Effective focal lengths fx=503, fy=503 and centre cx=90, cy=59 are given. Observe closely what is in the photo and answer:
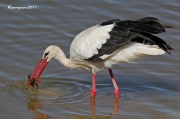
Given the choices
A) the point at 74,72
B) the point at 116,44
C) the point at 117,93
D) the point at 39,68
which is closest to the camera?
the point at 116,44

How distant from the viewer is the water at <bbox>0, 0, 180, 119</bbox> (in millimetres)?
8766

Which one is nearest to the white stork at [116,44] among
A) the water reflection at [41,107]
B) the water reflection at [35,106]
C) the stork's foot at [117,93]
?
the stork's foot at [117,93]

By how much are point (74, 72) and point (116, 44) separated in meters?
1.87

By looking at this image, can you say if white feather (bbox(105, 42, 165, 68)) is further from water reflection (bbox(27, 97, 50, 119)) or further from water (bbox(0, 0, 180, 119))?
water reflection (bbox(27, 97, 50, 119))

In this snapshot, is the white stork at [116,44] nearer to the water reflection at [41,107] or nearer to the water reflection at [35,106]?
the water reflection at [41,107]

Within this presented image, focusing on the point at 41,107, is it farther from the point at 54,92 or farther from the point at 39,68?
the point at 39,68

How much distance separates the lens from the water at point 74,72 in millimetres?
8766

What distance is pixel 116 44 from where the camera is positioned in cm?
900

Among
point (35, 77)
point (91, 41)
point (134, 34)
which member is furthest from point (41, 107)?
point (134, 34)

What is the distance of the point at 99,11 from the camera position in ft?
43.8

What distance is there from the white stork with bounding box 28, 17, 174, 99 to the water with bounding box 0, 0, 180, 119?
408 mm

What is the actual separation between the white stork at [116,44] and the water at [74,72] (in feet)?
1.34

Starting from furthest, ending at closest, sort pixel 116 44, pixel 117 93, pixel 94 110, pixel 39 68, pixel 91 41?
pixel 39 68, pixel 117 93, pixel 91 41, pixel 116 44, pixel 94 110

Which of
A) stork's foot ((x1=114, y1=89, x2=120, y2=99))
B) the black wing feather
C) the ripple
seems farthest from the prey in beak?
stork's foot ((x1=114, y1=89, x2=120, y2=99))
